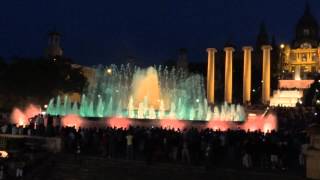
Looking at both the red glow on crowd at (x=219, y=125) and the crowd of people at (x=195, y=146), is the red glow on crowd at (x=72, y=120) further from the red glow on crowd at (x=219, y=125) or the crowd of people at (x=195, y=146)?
the crowd of people at (x=195, y=146)

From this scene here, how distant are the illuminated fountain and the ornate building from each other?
56667 millimetres

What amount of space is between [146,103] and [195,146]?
107 feet

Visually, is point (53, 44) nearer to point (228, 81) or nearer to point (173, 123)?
point (228, 81)

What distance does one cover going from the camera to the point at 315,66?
132125 millimetres

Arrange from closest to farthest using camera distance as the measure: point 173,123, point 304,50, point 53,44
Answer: point 173,123 < point 53,44 < point 304,50

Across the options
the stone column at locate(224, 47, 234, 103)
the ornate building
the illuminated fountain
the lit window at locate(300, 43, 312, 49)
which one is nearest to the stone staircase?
the illuminated fountain

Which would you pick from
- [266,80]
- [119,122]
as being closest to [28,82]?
[266,80]

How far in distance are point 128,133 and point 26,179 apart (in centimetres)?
536

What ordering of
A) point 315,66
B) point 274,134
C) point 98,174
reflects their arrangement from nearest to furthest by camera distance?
point 98,174 → point 274,134 → point 315,66

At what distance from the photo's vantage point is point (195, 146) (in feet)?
78.4

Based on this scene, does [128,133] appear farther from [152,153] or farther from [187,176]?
[187,176]

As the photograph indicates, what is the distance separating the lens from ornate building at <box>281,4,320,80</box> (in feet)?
436

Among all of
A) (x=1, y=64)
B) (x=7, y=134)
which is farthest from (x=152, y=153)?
(x=1, y=64)

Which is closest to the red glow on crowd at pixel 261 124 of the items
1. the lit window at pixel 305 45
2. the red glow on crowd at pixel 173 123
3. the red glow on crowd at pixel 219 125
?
the red glow on crowd at pixel 219 125
